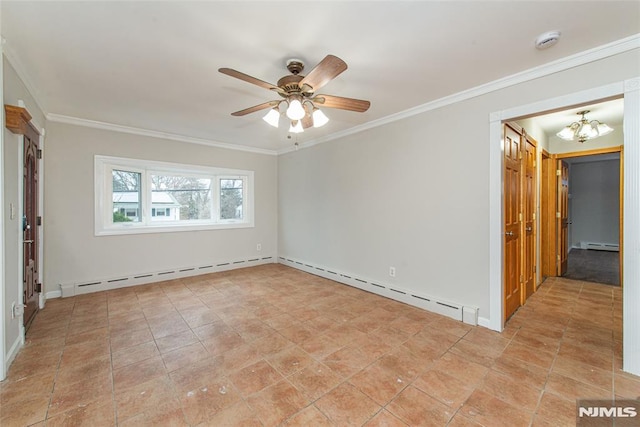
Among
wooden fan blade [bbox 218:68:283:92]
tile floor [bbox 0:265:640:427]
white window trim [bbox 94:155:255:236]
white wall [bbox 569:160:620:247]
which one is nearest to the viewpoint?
tile floor [bbox 0:265:640:427]

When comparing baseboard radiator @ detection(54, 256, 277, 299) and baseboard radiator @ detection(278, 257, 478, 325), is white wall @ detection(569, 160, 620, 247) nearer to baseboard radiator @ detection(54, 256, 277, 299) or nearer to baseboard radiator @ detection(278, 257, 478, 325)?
baseboard radiator @ detection(278, 257, 478, 325)

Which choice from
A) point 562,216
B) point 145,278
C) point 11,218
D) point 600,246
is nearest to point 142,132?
point 145,278

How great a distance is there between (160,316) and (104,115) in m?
2.68

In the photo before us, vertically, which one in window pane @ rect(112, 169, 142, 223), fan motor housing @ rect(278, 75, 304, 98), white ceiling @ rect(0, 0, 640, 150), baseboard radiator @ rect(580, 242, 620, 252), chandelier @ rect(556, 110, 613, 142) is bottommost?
baseboard radiator @ rect(580, 242, 620, 252)

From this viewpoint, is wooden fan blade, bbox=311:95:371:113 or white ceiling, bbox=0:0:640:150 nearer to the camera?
white ceiling, bbox=0:0:640:150

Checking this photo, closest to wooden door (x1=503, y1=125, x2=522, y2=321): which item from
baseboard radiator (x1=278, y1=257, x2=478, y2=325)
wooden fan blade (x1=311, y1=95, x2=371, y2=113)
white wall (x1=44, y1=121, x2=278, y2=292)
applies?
baseboard radiator (x1=278, y1=257, x2=478, y2=325)

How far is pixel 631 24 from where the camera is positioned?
5.90ft

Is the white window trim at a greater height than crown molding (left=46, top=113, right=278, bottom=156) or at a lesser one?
lesser

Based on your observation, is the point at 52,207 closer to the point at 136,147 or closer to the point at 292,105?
the point at 136,147

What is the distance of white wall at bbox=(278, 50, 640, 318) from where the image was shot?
267 cm

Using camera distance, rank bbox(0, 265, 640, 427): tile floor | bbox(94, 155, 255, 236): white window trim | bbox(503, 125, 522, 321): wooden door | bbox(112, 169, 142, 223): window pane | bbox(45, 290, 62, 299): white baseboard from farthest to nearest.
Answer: bbox(112, 169, 142, 223): window pane < bbox(94, 155, 255, 236): white window trim < bbox(45, 290, 62, 299): white baseboard < bbox(503, 125, 522, 321): wooden door < bbox(0, 265, 640, 427): tile floor

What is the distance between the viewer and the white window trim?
3893 mm

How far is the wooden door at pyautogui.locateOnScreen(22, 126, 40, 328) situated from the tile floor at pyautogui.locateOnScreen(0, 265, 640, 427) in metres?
0.24

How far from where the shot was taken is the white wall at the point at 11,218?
207 cm
